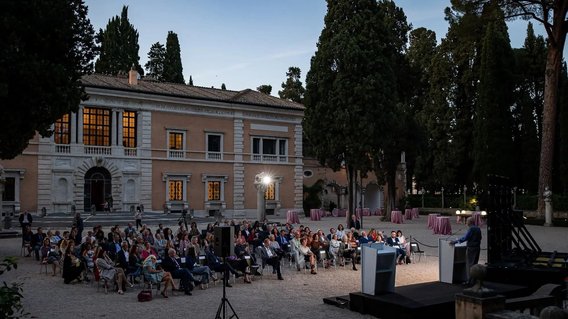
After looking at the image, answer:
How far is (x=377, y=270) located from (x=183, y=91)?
33.0 m

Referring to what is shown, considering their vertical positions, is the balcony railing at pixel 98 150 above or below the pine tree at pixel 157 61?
below

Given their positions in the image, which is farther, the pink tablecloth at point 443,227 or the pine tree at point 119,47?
the pine tree at point 119,47

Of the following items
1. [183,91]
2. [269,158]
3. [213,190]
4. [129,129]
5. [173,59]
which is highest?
[173,59]

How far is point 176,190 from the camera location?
129 feet

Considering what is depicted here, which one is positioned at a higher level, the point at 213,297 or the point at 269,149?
the point at 269,149

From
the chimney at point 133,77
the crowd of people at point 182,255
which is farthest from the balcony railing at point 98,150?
the crowd of people at point 182,255

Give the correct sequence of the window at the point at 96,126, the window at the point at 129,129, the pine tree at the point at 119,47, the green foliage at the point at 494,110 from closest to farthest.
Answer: the window at the point at 96,126
the window at the point at 129,129
the green foliage at the point at 494,110
the pine tree at the point at 119,47

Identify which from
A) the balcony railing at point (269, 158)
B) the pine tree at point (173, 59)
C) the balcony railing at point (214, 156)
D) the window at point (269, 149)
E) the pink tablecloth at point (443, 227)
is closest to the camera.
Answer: the pink tablecloth at point (443, 227)

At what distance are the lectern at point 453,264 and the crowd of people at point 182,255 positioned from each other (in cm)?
449

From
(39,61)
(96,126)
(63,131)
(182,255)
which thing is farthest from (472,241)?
(63,131)

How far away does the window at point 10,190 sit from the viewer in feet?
107

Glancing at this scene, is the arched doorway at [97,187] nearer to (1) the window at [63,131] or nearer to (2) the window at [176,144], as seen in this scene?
(1) the window at [63,131]

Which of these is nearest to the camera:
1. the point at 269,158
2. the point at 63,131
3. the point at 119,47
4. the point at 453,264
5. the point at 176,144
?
the point at 453,264

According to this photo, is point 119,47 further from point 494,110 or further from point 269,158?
point 494,110
